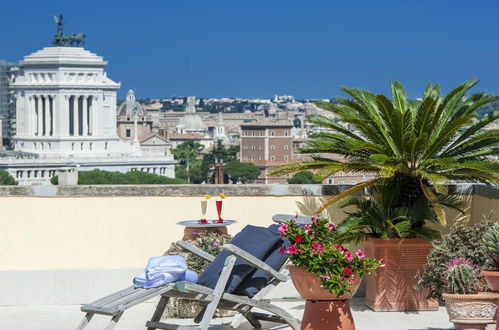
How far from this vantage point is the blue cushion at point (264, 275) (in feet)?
27.0

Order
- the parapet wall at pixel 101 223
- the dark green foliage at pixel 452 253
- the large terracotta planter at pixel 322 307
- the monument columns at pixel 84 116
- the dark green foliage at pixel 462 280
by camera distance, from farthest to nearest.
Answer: the monument columns at pixel 84 116 < the parapet wall at pixel 101 223 < the dark green foliage at pixel 452 253 < the large terracotta planter at pixel 322 307 < the dark green foliage at pixel 462 280

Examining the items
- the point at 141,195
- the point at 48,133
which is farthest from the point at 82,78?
→ the point at 141,195

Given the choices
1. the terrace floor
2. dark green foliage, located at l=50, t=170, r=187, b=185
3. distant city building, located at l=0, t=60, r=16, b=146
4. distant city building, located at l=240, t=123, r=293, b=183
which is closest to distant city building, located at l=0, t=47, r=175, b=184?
dark green foliage, located at l=50, t=170, r=187, b=185

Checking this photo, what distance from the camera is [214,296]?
26.1ft

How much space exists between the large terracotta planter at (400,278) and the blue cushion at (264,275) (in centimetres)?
156

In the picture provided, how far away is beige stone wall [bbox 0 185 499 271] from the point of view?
1035 cm

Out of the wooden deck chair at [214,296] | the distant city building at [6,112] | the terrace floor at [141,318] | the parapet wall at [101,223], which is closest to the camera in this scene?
the wooden deck chair at [214,296]

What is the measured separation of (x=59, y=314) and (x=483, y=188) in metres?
3.18

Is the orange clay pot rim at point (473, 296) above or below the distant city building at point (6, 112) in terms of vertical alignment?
below

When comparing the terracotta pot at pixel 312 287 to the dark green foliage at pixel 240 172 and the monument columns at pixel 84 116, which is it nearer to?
the monument columns at pixel 84 116

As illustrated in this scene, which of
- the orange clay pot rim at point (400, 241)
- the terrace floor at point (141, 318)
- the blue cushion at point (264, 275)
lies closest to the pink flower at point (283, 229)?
the blue cushion at point (264, 275)

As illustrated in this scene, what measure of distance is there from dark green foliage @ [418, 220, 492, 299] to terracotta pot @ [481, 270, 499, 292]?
0.35 metres

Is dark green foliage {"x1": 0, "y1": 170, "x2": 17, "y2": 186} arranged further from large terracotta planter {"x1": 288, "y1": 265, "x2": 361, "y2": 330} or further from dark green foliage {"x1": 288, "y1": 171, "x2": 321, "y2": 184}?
large terracotta planter {"x1": 288, "y1": 265, "x2": 361, "y2": 330}

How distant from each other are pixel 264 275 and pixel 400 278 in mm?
1775
